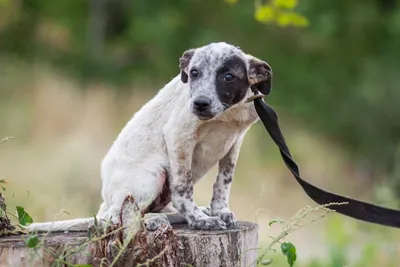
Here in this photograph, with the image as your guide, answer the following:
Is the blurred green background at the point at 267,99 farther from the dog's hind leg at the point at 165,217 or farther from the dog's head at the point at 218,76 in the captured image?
the dog's head at the point at 218,76

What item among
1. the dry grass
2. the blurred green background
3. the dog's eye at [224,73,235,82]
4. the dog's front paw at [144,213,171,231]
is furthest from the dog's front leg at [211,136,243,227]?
the blurred green background

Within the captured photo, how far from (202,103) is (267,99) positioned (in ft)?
30.7

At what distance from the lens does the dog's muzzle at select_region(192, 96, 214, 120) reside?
3734mm

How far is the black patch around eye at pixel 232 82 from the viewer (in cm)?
383

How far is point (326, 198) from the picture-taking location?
394cm

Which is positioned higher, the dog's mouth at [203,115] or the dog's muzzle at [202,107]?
A: the dog's muzzle at [202,107]

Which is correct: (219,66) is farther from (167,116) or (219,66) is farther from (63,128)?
(63,128)

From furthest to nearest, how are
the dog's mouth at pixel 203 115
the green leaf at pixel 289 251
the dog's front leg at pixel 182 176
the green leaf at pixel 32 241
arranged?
the dog's front leg at pixel 182 176, the dog's mouth at pixel 203 115, the green leaf at pixel 289 251, the green leaf at pixel 32 241

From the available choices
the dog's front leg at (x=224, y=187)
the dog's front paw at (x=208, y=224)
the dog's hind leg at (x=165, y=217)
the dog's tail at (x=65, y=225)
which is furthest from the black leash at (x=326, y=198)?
the dog's tail at (x=65, y=225)

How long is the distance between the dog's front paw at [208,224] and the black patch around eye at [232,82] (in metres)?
0.55

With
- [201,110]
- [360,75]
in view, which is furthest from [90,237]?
[360,75]

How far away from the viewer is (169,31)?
16000 mm

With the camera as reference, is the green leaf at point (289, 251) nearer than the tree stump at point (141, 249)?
No

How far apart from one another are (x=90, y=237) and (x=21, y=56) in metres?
14.8
